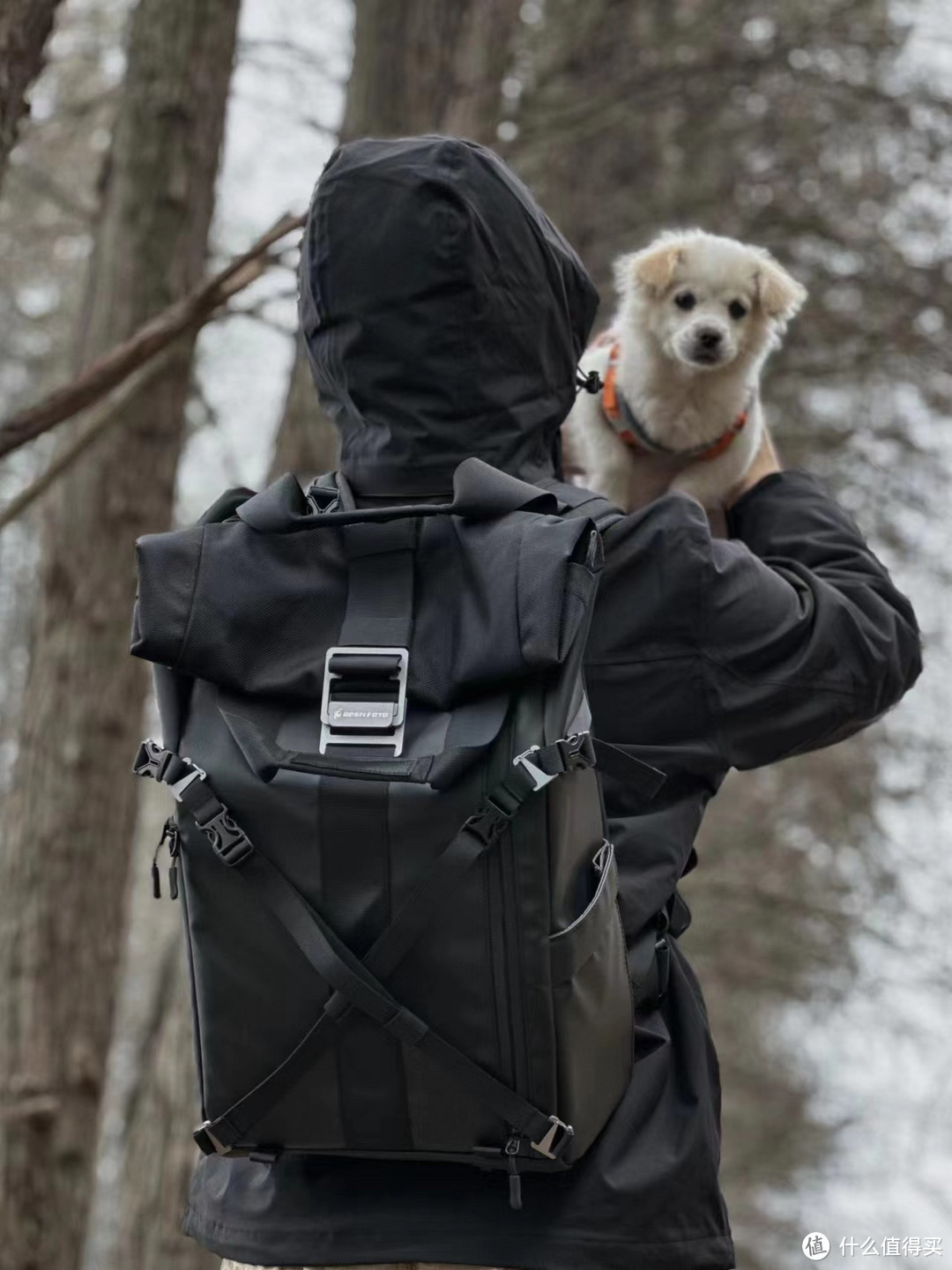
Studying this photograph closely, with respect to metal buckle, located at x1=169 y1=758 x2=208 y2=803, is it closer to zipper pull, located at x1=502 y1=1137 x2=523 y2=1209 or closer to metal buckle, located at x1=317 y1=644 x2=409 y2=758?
metal buckle, located at x1=317 y1=644 x2=409 y2=758

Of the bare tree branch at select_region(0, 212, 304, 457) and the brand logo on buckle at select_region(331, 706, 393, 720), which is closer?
the brand logo on buckle at select_region(331, 706, 393, 720)

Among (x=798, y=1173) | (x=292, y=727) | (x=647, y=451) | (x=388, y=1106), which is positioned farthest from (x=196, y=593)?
(x=798, y=1173)

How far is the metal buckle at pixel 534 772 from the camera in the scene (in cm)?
180

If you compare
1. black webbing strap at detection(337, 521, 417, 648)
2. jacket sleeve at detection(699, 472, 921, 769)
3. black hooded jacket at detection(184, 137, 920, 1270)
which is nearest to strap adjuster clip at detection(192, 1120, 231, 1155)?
black hooded jacket at detection(184, 137, 920, 1270)

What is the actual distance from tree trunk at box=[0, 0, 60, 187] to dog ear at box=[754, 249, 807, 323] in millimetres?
2187

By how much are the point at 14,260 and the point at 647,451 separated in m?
7.72

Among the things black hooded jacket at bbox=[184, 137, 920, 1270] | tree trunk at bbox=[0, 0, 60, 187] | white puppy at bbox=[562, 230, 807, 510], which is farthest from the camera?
white puppy at bbox=[562, 230, 807, 510]

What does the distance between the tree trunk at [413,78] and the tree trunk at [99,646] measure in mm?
1582

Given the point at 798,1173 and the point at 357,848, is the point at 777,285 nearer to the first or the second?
the point at 357,848

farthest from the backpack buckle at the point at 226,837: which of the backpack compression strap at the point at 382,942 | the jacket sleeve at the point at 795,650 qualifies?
the jacket sleeve at the point at 795,650

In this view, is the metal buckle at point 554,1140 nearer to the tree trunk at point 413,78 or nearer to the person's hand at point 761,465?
the person's hand at point 761,465

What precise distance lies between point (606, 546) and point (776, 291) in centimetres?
257

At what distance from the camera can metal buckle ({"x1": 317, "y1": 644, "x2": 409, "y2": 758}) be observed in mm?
1852

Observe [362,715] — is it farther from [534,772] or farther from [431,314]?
[431,314]
